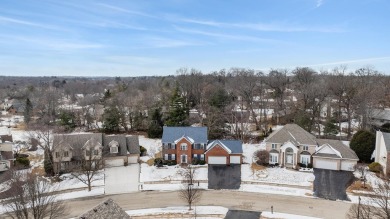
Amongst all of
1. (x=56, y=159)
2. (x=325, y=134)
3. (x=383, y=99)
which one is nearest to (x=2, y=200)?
(x=56, y=159)

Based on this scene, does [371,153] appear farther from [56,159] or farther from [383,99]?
[56,159]

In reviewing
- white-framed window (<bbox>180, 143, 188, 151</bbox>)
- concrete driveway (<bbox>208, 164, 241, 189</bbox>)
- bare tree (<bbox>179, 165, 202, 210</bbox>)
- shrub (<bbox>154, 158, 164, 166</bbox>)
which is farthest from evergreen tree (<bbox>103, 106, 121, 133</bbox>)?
bare tree (<bbox>179, 165, 202, 210</bbox>)

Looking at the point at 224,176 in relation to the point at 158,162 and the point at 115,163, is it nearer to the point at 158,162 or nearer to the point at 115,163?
the point at 158,162

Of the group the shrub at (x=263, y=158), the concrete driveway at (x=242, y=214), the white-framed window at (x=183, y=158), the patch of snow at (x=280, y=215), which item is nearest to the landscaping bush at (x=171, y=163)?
the white-framed window at (x=183, y=158)

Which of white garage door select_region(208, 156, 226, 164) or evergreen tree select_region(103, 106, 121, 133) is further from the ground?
evergreen tree select_region(103, 106, 121, 133)

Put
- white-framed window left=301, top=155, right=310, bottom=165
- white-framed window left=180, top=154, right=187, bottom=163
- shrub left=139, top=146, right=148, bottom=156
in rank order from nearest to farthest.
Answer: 1. white-framed window left=301, top=155, right=310, bottom=165
2. white-framed window left=180, top=154, right=187, bottom=163
3. shrub left=139, top=146, right=148, bottom=156

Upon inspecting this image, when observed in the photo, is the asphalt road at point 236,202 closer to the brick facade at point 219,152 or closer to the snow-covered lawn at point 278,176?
the snow-covered lawn at point 278,176

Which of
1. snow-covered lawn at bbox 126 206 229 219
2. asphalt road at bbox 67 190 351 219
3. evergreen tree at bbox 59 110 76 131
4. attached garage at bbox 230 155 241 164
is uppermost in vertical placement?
evergreen tree at bbox 59 110 76 131

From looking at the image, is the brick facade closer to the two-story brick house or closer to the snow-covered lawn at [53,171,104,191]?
the two-story brick house
